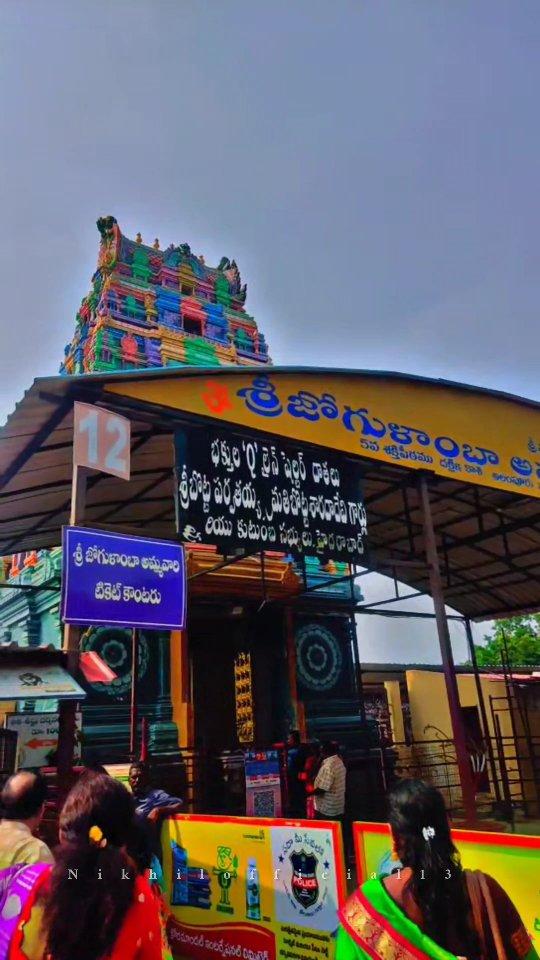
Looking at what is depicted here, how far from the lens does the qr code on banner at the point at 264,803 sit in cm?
886

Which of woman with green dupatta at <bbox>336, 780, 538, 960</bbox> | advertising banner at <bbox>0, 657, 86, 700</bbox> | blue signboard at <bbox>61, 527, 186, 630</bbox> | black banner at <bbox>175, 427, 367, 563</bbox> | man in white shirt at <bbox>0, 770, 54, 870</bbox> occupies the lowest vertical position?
woman with green dupatta at <bbox>336, 780, 538, 960</bbox>

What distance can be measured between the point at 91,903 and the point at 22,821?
1091 mm

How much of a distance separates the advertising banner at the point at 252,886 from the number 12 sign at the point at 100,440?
314 cm

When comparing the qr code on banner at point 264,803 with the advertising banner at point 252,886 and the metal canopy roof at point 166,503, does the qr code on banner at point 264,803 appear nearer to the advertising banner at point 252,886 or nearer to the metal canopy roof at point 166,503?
the metal canopy roof at point 166,503

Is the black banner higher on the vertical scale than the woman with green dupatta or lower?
higher

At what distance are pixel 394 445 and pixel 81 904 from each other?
731cm

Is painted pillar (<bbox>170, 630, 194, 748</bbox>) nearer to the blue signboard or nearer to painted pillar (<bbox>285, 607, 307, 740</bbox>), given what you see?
painted pillar (<bbox>285, 607, 307, 740</bbox>)

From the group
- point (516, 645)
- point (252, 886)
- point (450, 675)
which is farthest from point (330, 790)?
point (516, 645)

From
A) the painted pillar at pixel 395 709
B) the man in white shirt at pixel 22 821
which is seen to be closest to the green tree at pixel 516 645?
the painted pillar at pixel 395 709

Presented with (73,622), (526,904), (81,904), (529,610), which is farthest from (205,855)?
(529,610)

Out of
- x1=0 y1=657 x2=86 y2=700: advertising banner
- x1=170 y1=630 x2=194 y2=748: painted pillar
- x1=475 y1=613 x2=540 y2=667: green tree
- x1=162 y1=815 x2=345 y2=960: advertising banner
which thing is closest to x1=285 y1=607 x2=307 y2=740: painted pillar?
x1=170 y1=630 x2=194 y2=748: painted pillar

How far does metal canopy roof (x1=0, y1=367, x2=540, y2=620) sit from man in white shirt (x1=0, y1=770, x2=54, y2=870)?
3.26 metres

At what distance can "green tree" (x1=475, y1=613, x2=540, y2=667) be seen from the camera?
3388 centimetres

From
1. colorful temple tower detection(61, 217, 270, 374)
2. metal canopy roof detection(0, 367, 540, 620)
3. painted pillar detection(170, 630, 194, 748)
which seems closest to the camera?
metal canopy roof detection(0, 367, 540, 620)
